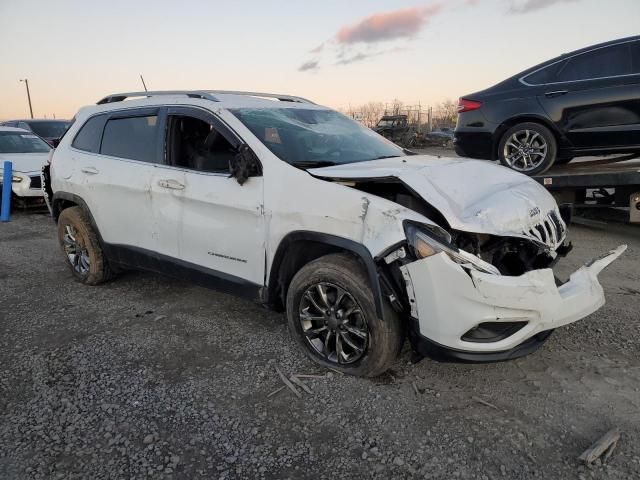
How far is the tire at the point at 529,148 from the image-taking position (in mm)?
6000

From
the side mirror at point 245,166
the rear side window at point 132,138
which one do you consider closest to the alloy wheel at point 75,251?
the rear side window at point 132,138

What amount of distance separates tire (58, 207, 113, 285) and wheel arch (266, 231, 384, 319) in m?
2.24

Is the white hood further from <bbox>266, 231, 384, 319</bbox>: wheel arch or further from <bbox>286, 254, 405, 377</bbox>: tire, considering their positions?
<bbox>286, 254, 405, 377</bbox>: tire

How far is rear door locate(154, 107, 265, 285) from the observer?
333cm

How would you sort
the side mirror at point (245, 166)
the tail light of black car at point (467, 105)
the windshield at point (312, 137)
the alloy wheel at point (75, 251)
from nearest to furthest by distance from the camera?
the side mirror at point (245, 166) < the windshield at point (312, 137) < the alloy wheel at point (75, 251) < the tail light of black car at point (467, 105)

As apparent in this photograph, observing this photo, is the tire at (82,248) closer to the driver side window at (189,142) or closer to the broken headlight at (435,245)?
the driver side window at (189,142)

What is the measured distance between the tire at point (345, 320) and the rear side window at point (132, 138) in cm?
179

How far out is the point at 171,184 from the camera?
3.75 metres

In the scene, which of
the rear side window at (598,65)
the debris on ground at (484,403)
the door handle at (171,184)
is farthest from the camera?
the rear side window at (598,65)

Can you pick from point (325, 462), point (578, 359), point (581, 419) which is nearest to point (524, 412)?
point (581, 419)

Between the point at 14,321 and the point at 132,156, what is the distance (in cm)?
167

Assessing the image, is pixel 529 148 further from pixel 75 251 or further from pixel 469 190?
pixel 75 251

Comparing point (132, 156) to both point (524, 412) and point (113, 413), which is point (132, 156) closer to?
point (113, 413)

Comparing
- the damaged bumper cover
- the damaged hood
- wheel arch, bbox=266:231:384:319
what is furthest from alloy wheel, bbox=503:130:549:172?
wheel arch, bbox=266:231:384:319
